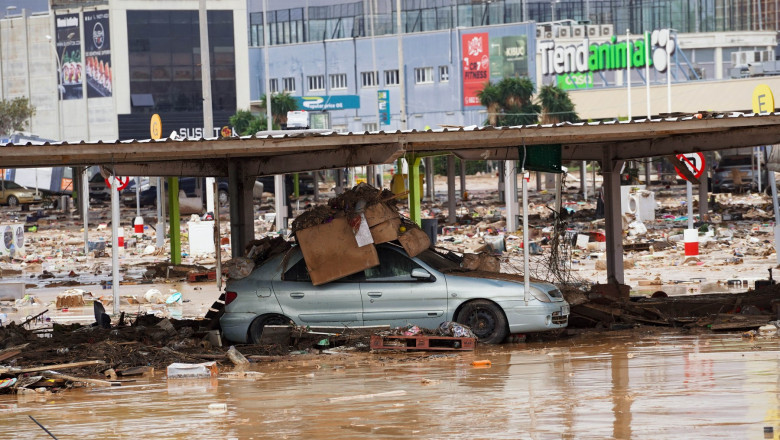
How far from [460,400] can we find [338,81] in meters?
80.8

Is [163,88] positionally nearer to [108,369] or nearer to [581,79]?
[581,79]

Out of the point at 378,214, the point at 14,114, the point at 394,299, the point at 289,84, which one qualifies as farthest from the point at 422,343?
the point at 14,114

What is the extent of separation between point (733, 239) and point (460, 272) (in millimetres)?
19245

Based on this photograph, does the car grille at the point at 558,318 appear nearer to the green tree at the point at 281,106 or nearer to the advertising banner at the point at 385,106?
the green tree at the point at 281,106

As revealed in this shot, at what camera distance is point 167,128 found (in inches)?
3676

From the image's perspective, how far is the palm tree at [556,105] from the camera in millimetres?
73438

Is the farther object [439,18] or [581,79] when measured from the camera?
[439,18]

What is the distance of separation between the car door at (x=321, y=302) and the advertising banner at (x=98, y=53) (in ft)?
270

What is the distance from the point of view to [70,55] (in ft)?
316

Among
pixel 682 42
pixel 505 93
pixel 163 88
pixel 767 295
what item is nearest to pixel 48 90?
pixel 163 88

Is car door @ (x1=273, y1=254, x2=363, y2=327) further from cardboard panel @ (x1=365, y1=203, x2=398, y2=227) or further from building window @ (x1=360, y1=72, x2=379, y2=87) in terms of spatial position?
building window @ (x1=360, y1=72, x2=379, y2=87)

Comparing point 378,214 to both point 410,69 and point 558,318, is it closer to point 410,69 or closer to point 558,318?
point 558,318

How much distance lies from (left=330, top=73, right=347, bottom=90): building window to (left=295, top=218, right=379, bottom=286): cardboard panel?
247 feet

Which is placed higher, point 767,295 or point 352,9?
point 352,9
